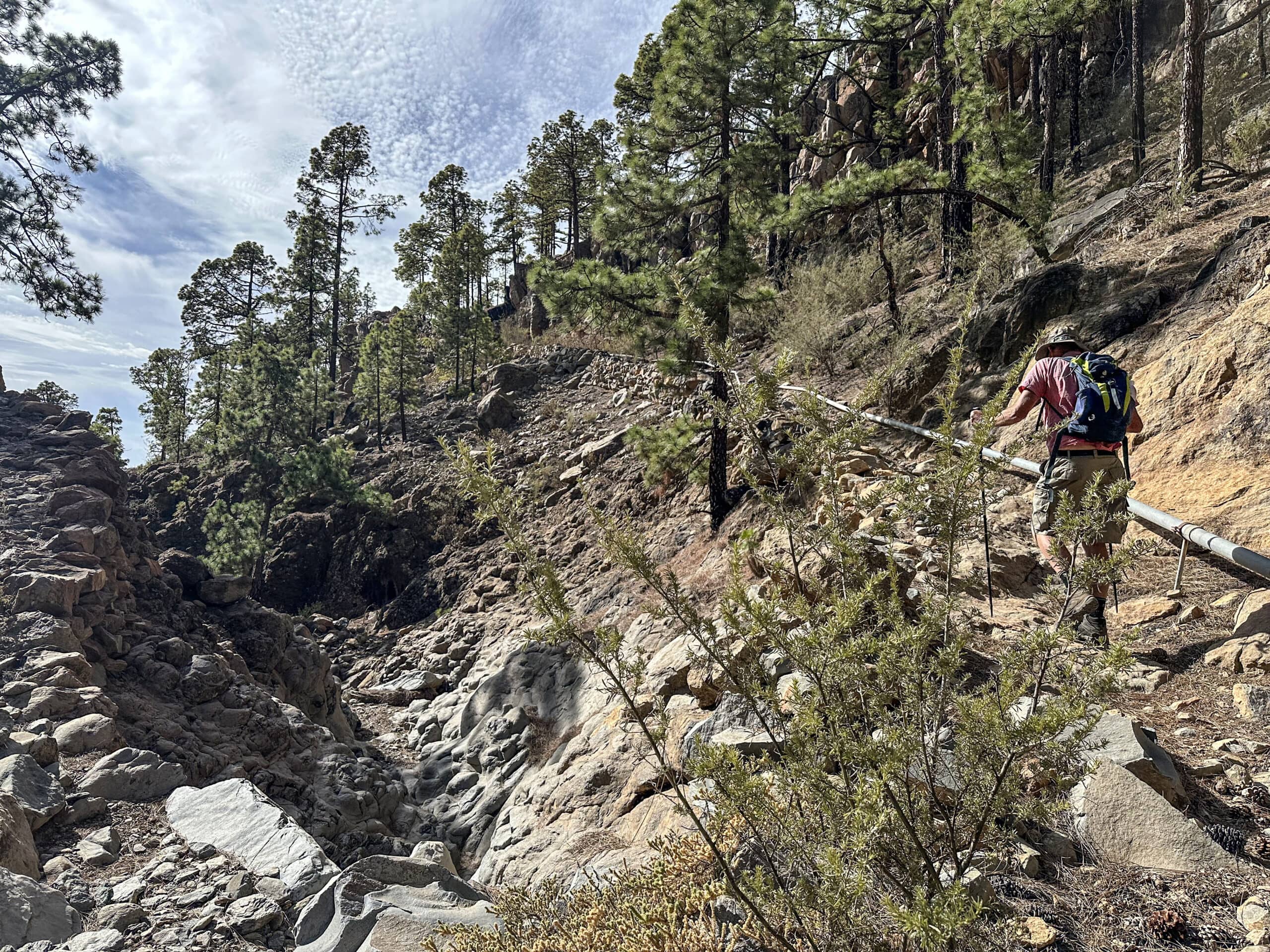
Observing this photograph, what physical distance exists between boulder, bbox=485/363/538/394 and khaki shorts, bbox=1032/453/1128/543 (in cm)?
2042

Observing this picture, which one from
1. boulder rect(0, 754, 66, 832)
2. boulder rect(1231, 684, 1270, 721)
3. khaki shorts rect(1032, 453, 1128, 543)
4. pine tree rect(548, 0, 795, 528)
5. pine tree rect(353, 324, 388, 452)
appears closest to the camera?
boulder rect(1231, 684, 1270, 721)

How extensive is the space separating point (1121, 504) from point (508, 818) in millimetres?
6634

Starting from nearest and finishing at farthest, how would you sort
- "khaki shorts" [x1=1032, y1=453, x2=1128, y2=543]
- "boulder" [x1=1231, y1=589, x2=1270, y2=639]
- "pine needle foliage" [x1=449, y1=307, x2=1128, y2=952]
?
"pine needle foliage" [x1=449, y1=307, x2=1128, y2=952], "boulder" [x1=1231, y1=589, x2=1270, y2=639], "khaki shorts" [x1=1032, y1=453, x2=1128, y2=543]

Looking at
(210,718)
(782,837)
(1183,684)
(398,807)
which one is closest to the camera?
(782,837)

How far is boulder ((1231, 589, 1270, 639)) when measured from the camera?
3.54 metres

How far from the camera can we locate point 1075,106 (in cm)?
2009

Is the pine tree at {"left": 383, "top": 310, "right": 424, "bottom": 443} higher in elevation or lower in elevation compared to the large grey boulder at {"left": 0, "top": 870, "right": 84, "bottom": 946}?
higher

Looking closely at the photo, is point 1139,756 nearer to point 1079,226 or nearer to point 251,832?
point 251,832

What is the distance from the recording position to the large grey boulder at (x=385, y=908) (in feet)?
9.92

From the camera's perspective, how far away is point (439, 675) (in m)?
12.6

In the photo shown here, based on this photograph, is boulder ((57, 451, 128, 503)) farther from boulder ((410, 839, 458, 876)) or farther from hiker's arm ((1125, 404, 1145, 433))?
hiker's arm ((1125, 404, 1145, 433))

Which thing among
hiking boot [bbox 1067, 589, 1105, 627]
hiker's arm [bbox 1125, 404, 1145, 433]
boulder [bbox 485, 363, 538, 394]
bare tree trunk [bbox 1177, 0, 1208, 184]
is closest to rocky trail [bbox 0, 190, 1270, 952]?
hiking boot [bbox 1067, 589, 1105, 627]

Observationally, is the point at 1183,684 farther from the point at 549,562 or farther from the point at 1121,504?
the point at 549,562

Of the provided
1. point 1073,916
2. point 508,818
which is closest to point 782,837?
point 1073,916
